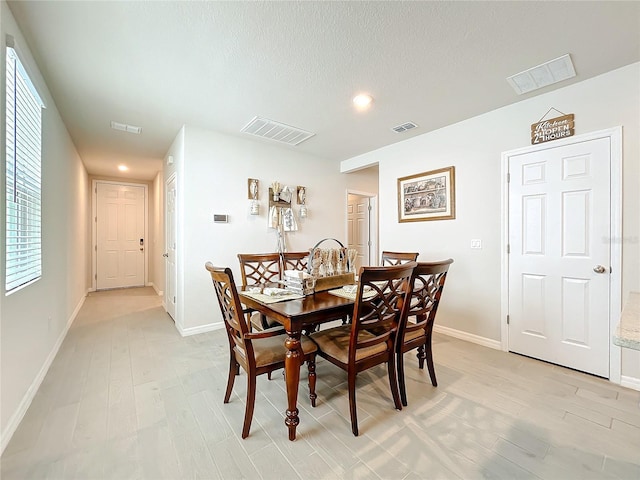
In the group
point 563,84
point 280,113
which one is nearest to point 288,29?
point 280,113

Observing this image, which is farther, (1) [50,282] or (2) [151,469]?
(1) [50,282]

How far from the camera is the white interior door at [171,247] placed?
3715mm

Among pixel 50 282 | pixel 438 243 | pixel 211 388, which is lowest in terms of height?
pixel 211 388

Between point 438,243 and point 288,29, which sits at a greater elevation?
point 288,29

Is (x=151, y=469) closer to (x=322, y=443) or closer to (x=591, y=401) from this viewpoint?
(x=322, y=443)

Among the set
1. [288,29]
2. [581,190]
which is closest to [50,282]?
[288,29]

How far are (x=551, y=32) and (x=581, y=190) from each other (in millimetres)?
1319

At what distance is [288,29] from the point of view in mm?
1756

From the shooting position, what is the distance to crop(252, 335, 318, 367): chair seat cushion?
1.66 metres

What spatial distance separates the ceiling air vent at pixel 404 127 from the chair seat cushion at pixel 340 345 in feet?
8.15

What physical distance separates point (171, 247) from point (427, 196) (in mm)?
3630

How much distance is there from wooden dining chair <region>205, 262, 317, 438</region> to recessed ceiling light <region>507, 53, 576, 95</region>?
271 cm

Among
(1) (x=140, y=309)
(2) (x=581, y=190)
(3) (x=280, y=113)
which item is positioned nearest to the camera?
(2) (x=581, y=190)

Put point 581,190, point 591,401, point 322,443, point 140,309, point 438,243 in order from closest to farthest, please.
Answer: point 322,443, point 591,401, point 581,190, point 438,243, point 140,309
